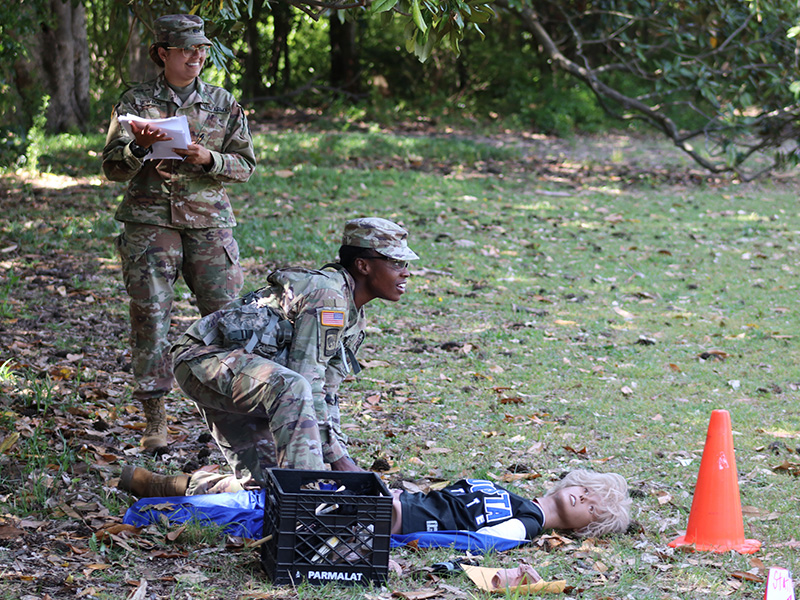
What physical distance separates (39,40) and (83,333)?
7991 mm

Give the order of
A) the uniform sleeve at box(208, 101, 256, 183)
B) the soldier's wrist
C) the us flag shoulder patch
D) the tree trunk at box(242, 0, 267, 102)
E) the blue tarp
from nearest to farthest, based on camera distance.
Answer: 1. the us flag shoulder patch
2. the blue tarp
3. the soldier's wrist
4. the uniform sleeve at box(208, 101, 256, 183)
5. the tree trunk at box(242, 0, 267, 102)

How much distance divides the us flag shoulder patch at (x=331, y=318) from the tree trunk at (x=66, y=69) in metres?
10.9

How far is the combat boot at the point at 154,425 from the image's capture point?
496 cm

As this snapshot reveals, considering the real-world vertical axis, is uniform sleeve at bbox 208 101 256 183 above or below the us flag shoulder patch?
above

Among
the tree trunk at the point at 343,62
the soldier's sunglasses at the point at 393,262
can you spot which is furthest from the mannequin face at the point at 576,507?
the tree trunk at the point at 343,62

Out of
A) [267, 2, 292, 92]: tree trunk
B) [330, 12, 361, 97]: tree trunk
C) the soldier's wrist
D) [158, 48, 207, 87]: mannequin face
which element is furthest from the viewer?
[267, 2, 292, 92]: tree trunk

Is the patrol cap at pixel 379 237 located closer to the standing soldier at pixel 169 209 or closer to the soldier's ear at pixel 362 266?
the soldier's ear at pixel 362 266

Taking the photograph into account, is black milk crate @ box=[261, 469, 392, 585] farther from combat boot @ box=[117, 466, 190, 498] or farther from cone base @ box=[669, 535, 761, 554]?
cone base @ box=[669, 535, 761, 554]

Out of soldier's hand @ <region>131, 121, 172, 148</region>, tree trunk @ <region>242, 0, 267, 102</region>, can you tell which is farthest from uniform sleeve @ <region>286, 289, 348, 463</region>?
tree trunk @ <region>242, 0, 267, 102</region>

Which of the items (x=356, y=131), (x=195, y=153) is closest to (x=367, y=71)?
(x=356, y=131)

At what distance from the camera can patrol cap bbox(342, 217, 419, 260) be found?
4.12m

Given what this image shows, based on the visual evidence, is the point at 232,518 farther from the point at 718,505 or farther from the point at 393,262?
the point at 718,505

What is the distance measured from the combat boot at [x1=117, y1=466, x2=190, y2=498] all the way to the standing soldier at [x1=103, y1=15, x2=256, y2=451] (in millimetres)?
686

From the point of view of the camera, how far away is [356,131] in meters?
17.3
